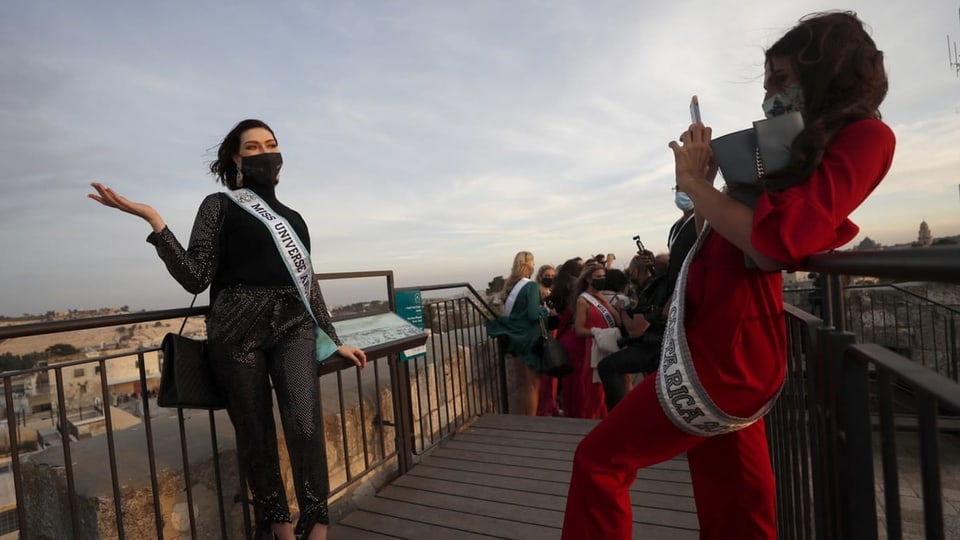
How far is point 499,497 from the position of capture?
121 inches

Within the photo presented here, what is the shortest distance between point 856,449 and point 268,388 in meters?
2.04

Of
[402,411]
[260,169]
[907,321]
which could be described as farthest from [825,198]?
[907,321]

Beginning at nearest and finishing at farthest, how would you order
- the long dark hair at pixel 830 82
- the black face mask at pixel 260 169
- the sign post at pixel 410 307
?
the long dark hair at pixel 830 82
the black face mask at pixel 260 169
the sign post at pixel 410 307

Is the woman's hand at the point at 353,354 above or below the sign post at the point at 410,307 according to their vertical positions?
below

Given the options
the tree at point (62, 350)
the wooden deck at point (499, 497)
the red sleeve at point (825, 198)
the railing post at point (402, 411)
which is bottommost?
the wooden deck at point (499, 497)

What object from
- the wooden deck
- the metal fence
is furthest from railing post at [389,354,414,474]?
the wooden deck

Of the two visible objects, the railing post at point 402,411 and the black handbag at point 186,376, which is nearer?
the black handbag at point 186,376

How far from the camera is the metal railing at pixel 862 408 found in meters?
0.65

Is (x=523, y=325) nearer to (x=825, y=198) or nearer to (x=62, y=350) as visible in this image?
(x=62, y=350)

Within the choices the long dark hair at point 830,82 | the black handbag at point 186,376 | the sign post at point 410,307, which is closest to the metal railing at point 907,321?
the sign post at point 410,307

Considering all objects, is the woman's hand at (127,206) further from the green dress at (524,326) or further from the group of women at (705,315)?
the green dress at (524,326)

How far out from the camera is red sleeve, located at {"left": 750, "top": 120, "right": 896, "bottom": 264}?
0.97m

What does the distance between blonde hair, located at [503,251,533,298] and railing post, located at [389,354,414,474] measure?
6.69 ft

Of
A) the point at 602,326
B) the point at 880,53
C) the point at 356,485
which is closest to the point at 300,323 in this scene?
the point at 356,485
